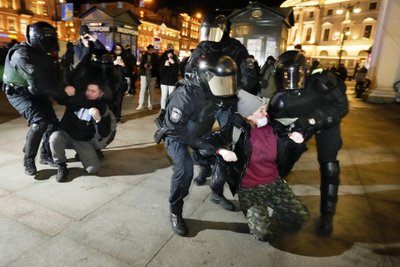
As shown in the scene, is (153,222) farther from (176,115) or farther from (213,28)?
(213,28)

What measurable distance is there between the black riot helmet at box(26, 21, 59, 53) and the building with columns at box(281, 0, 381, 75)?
49180 mm

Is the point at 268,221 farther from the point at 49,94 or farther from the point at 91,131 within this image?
the point at 49,94

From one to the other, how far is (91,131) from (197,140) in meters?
2.23

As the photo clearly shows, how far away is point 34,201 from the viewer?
326cm

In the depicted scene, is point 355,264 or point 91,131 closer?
point 355,264

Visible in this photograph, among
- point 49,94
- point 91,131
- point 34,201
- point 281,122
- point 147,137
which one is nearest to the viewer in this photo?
point 281,122

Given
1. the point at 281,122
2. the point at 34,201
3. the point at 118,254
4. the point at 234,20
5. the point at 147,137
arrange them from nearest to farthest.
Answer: the point at 118,254 < the point at 281,122 < the point at 34,201 < the point at 147,137 < the point at 234,20

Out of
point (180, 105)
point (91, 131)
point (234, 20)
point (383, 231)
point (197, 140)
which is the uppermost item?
point (234, 20)

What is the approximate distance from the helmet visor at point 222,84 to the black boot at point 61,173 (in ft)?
8.23

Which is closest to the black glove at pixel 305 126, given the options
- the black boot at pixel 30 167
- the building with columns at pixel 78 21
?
the black boot at pixel 30 167

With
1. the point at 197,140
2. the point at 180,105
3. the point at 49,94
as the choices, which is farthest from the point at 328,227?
the point at 49,94

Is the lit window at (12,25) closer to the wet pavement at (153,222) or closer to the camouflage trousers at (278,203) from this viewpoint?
the wet pavement at (153,222)

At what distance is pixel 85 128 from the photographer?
4.12m

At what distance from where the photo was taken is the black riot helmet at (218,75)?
2422 millimetres
